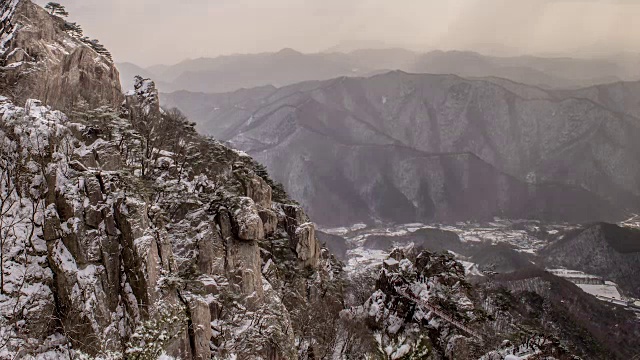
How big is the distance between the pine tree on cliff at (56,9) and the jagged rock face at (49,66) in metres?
2.96

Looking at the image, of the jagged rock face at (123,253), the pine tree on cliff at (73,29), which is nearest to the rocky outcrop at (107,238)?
the jagged rock face at (123,253)

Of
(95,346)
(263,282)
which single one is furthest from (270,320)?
(95,346)

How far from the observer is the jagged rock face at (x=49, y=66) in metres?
39.6

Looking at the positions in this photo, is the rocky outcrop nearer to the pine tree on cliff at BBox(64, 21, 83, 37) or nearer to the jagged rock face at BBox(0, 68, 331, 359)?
the jagged rock face at BBox(0, 68, 331, 359)

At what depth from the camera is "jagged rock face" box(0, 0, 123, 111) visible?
39.6 metres

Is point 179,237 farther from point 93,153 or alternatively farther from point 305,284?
point 305,284

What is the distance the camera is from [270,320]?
36156 mm

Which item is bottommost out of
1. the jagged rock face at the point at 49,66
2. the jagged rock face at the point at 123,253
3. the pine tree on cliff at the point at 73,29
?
the jagged rock face at the point at 123,253

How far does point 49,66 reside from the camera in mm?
43281

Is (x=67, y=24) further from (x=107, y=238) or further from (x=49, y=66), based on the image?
(x=107, y=238)

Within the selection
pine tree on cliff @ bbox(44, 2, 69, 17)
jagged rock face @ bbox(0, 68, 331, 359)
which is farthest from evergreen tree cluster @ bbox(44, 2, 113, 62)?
jagged rock face @ bbox(0, 68, 331, 359)

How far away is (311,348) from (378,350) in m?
8.77

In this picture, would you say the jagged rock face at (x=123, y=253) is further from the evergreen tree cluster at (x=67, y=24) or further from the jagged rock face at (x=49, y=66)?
the evergreen tree cluster at (x=67, y=24)

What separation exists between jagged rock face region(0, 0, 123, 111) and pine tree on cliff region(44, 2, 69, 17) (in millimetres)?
2963
